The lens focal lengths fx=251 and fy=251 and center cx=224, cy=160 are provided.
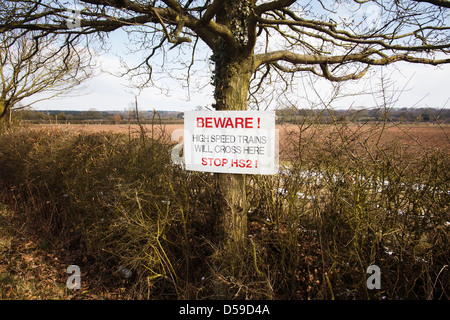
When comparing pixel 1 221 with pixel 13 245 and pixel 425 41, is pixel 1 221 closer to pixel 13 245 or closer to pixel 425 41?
pixel 13 245

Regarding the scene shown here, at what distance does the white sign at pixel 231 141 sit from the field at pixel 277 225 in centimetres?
36

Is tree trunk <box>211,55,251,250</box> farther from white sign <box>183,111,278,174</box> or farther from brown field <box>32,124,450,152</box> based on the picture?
brown field <box>32,124,450,152</box>

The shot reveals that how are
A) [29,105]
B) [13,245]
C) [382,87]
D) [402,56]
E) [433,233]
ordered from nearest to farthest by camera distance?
[433,233] < [382,87] < [402,56] < [13,245] < [29,105]

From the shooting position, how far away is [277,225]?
9.78 ft

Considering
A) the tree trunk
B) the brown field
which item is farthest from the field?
the tree trunk

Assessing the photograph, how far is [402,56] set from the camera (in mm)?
3480

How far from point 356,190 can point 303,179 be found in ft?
1.77

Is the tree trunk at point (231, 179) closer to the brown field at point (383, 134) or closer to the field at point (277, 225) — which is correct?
the field at point (277, 225)

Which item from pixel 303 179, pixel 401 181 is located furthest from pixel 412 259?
pixel 303 179

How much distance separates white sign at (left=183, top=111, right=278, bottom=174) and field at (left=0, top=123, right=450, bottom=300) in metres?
0.36

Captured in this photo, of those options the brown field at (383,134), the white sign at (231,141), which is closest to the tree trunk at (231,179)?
the white sign at (231,141)

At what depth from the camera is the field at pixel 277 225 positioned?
99.9 inches

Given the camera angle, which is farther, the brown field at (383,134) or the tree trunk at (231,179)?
the tree trunk at (231,179)

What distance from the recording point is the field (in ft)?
8.32
